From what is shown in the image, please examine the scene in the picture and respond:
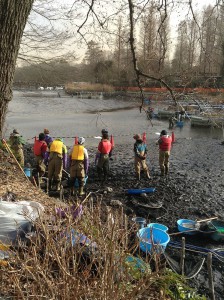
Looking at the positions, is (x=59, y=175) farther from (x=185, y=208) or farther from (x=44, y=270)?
(x=44, y=270)

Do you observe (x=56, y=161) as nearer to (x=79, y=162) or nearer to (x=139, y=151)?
(x=79, y=162)

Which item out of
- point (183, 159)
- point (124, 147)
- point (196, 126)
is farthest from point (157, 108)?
point (183, 159)

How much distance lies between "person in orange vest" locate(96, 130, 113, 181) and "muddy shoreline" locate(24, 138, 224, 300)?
1.37ft

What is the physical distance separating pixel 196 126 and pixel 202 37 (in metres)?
24.1

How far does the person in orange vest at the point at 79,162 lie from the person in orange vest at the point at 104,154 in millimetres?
1517

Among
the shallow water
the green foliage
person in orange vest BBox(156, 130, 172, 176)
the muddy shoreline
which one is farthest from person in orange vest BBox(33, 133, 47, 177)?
the shallow water

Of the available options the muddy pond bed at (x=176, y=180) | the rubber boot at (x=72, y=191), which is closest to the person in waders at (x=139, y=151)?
the muddy pond bed at (x=176, y=180)

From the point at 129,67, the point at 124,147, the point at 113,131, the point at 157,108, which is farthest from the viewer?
the point at 157,108

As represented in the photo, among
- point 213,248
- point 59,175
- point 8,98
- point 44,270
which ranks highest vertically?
point 8,98

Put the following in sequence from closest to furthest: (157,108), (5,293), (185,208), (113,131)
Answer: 1. (5,293)
2. (185,208)
3. (113,131)
4. (157,108)

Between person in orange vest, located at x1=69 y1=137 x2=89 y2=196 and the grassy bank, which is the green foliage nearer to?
the grassy bank

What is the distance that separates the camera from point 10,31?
10.4 ft

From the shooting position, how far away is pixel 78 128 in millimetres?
26062

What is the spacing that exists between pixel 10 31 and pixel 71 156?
20.5ft
